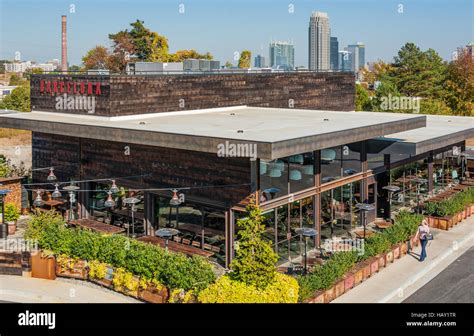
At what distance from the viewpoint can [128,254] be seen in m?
20.1

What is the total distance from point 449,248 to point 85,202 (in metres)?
16.8

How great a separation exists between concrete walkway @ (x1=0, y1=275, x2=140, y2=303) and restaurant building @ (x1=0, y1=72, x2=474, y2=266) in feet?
14.1

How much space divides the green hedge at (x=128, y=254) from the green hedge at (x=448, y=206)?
1440 cm

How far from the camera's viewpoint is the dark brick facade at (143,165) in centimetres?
2239

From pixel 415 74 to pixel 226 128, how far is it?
68.4 meters

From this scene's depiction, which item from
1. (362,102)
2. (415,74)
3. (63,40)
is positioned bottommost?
(362,102)

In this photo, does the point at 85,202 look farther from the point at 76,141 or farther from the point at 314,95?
the point at 314,95

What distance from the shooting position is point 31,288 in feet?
68.4

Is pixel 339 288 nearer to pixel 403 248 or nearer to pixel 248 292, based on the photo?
pixel 248 292

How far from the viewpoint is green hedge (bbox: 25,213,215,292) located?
18567mm

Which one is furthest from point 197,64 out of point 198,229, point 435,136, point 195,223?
point 198,229

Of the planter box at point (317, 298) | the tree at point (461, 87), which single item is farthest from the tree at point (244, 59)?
the planter box at point (317, 298)

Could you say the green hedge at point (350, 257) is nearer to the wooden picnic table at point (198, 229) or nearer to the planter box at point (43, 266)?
the wooden picnic table at point (198, 229)
